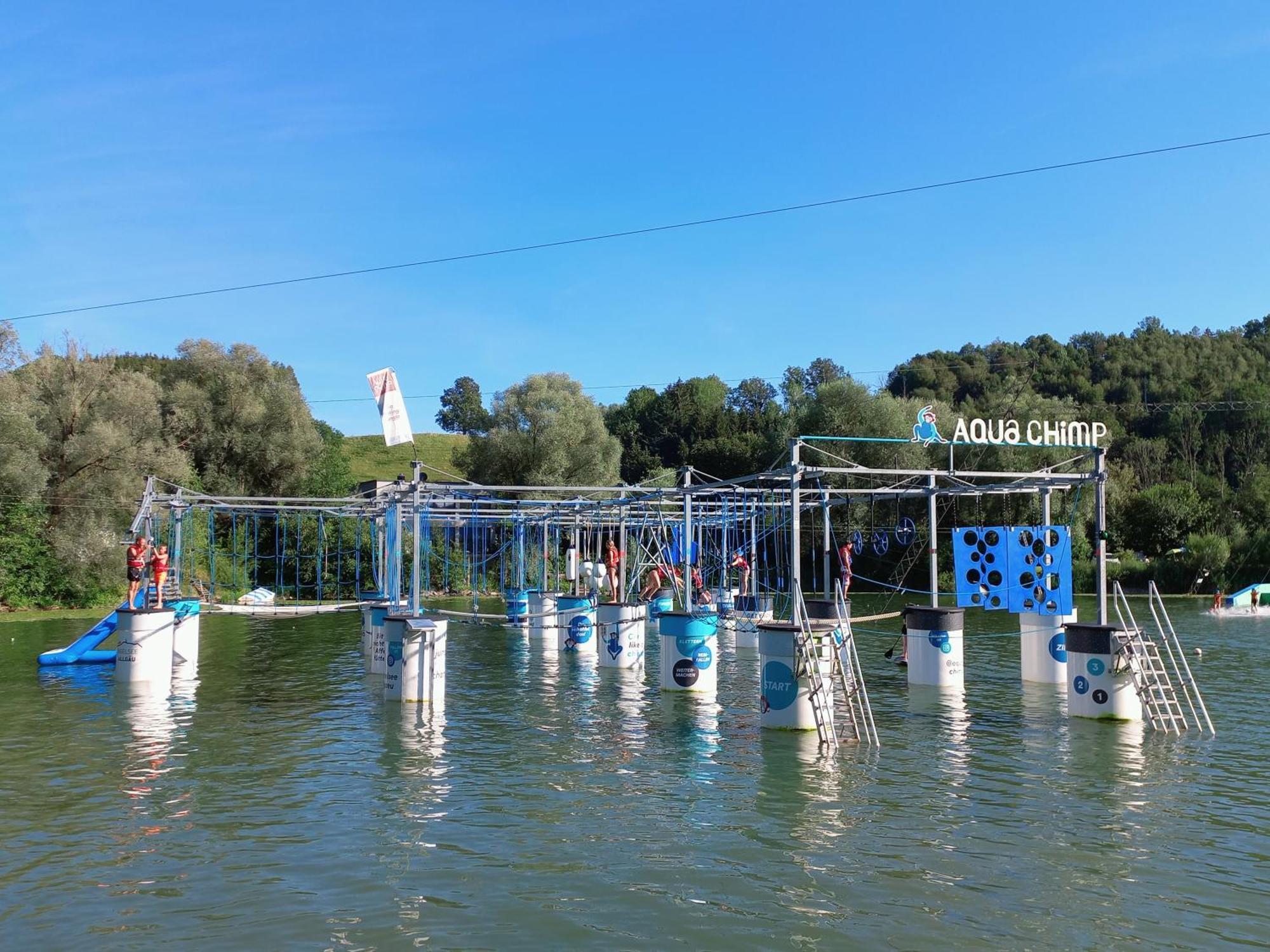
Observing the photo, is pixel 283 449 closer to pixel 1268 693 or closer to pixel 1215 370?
pixel 1268 693

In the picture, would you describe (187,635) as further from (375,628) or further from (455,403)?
(455,403)

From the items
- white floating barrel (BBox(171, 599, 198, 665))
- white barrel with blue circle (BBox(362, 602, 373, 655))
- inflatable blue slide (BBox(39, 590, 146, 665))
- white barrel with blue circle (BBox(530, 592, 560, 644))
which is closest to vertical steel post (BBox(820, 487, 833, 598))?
white barrel with blue circle (BBox(530, 592, 560, 644))

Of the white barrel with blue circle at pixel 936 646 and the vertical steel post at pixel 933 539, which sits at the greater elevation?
the vertical steel post at pixel 933 539

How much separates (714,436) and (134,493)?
51389 mm

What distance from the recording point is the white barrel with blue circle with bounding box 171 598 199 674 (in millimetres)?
22656

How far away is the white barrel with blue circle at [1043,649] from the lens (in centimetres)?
1948

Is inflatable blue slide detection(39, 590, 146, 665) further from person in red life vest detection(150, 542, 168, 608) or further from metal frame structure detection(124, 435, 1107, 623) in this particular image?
metal frame structure detection(124, 435, 1107, 623)

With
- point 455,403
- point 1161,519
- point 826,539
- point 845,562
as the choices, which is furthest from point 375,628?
point 455,403

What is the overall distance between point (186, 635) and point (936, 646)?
1570 cm

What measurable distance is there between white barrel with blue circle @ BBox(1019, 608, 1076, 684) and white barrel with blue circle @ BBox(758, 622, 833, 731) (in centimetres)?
665

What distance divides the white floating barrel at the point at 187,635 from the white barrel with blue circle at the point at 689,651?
423 inches

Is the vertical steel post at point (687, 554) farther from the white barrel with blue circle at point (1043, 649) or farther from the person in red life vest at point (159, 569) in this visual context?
the person in red life vest at point (159, 569)

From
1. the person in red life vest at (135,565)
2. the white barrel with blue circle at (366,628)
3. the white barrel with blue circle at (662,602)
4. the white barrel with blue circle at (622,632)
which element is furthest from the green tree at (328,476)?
the white barrel with blue circle at (622,632)

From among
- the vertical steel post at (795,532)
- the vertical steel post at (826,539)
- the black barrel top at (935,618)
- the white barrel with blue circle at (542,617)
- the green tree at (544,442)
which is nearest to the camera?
the vertical steel post at (795,532)
